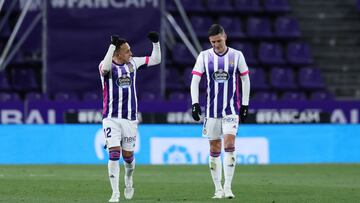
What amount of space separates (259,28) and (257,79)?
2.45 meters

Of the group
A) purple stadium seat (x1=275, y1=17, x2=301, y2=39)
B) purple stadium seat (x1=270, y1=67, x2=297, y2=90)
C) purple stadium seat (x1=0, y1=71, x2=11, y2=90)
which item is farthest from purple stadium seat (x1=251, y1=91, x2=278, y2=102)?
purple stadium seat (x1=0, y1=71, x2=11, y2=90)

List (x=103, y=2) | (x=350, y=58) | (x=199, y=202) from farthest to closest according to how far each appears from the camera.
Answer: (x=350, y=58) → (x=103, y=2) → (x=199, y=202)

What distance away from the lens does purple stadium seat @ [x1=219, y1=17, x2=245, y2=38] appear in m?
30.4

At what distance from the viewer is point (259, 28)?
3114 centimetres

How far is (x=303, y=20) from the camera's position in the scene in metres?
32.7

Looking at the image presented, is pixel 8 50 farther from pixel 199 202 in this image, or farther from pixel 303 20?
pixel 199 202

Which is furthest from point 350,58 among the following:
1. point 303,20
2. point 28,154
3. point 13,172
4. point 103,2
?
point 13,172

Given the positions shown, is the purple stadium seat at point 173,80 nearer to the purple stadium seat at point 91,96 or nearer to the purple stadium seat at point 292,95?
the purple stadium seat at point 292,95

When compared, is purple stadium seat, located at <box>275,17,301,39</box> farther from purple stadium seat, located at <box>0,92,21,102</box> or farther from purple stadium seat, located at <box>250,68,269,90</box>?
purple stadium seat, located at <box>0,92,21,102</box>

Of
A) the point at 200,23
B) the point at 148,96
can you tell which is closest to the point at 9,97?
the point at 148,96

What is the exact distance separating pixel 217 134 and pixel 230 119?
0.95 feet

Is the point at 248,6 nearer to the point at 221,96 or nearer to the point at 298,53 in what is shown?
the point at 298,53

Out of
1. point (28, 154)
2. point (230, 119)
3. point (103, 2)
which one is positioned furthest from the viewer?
point (103, 2)

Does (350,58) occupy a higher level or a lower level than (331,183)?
higher
